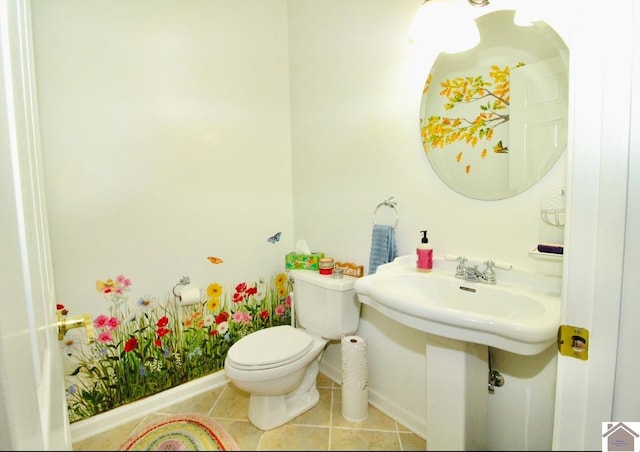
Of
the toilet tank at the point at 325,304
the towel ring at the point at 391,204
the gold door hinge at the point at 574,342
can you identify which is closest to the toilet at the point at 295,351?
the toilet tank at the point at 325,304

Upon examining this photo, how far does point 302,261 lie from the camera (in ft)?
Result: 3.20

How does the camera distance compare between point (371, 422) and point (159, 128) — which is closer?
point (371, 422)

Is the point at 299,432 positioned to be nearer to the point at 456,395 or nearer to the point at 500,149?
the point at 456,395

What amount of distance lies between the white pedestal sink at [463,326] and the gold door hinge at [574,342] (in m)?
0.02

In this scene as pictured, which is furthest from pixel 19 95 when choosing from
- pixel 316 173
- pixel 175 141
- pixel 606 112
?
pixel 606 112

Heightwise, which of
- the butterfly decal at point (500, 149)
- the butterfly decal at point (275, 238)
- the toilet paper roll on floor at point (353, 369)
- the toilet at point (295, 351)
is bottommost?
the toilet paper roll on floor at point (353, 369)

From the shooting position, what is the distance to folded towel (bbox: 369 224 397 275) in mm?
1357

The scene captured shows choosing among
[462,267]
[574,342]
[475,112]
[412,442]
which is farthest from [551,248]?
[412,442]

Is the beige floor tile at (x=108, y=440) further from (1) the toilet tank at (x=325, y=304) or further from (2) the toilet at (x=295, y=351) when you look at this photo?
(1) the toilet tank at (x=325, y=304)

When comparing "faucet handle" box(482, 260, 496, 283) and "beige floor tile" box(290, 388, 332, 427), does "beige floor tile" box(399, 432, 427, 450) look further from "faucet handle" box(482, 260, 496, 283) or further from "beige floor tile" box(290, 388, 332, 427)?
"faucet handle" box(482, 260, 496, 283)

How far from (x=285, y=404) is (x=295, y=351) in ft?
1.07

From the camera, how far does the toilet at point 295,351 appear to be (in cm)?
55

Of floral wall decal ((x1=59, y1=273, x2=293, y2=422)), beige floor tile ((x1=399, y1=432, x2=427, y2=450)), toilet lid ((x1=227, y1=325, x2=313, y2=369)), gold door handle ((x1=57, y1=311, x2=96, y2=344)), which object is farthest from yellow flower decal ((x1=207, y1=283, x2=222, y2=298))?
beige floor tile ((x1=399, y1=432, x2=427, y2=450))

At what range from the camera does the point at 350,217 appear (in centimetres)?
142
